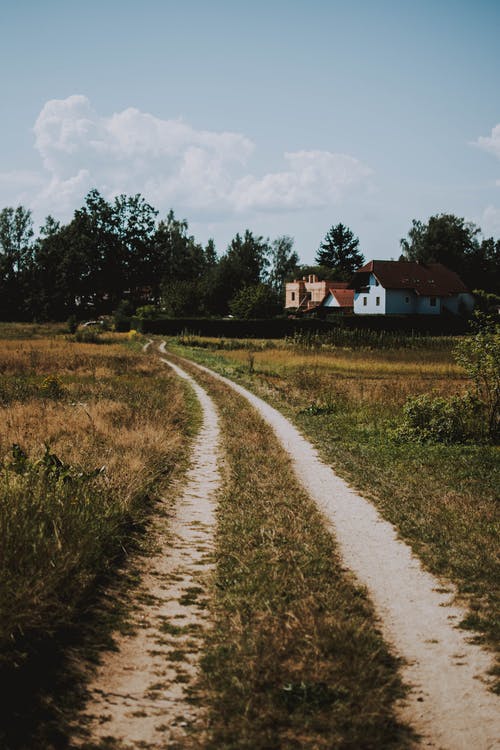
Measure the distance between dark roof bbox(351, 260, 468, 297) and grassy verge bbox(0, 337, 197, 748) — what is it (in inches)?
2453

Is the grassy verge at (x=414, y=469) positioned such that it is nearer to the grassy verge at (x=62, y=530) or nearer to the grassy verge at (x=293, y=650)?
the grassy verge at (x=293, y=650)

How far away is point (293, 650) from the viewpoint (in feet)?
17.0

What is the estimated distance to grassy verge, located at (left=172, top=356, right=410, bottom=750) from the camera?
4293 mm

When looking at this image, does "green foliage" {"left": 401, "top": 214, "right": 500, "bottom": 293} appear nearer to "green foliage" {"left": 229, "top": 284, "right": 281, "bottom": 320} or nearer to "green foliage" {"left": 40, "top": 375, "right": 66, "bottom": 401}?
"green foliage" {"left": 229, "top": 284, "right": 281, "bottom": 320}

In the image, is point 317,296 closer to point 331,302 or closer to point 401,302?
point 331,302

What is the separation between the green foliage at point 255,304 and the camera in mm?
67125

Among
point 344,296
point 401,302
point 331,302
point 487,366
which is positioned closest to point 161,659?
point 487,366

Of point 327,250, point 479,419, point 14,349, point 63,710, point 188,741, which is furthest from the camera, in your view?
point 327,250

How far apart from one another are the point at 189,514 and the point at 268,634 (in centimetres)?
383

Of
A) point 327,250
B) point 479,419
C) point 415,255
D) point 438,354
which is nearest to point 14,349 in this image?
point 438,354

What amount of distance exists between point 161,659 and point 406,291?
241 ft

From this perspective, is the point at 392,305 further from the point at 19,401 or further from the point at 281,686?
the point at 281,686

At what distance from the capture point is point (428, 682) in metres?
4.85

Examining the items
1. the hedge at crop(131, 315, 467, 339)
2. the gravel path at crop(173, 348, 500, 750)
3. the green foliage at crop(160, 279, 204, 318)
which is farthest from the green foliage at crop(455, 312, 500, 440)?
the green foliage at crop(160, 279, 204, 318)
